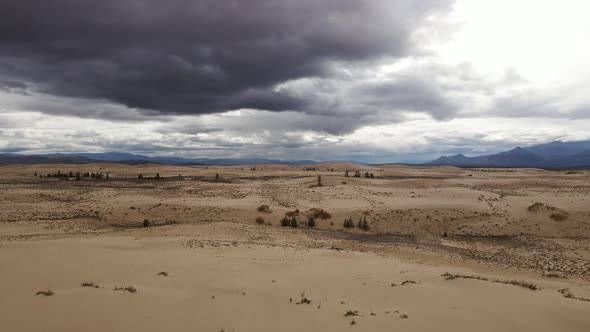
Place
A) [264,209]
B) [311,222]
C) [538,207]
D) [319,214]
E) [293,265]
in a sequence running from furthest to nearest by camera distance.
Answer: [264,209], [319,214], [538,207], [311,222], [293,265]

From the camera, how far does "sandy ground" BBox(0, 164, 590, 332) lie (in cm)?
831

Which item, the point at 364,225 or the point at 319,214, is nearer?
the point at 364,225

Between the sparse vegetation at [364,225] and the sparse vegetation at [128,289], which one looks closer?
the sparse vegetation at [128,289]

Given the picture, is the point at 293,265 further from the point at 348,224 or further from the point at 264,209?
the point at 264,209

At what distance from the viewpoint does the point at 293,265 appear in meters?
15.0

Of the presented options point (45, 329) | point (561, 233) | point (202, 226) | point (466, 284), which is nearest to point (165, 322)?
point (45, 329)

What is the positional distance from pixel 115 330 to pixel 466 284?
9970 millimetres

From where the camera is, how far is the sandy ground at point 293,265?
Answer: 8.31 metres

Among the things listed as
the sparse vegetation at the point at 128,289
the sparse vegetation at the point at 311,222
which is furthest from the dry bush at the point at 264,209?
the sparse vegetation at the point at 128,289

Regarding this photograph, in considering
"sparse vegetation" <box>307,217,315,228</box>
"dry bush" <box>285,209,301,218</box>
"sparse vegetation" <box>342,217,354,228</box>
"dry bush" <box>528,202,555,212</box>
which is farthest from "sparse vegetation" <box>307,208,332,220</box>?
"dry bush" <box>528,202,555,212</box>

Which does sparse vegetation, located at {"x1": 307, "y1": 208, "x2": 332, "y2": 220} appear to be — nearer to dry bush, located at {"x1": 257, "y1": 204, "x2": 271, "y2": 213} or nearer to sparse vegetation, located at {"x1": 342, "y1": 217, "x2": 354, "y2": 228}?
sparse vegetation, located at {"x1": 342, "y1": 217, "x2": 354, "y2": 228}

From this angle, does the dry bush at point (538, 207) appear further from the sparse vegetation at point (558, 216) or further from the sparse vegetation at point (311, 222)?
the sparse vegetation at point (311, 222)

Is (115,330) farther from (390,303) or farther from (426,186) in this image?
(426,186)

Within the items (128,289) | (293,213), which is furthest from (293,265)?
(293,213)
